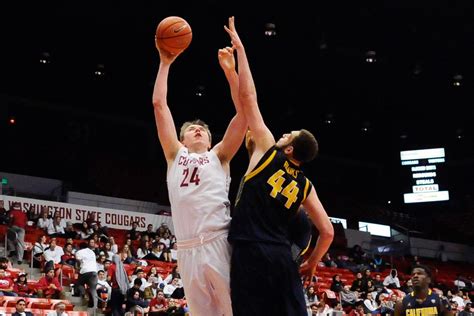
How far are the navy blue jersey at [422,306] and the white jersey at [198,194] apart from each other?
12.8 ft

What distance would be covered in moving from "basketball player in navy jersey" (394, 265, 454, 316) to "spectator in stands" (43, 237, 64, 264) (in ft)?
33.2

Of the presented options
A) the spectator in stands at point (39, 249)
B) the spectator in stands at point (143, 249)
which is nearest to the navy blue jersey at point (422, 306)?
the spectator in stands at point (39, 249)

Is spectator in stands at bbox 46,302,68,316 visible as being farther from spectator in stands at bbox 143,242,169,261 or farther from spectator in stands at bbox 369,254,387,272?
spectator in stands at bbox 369,254,387,272

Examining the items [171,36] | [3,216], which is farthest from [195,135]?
[3,216]

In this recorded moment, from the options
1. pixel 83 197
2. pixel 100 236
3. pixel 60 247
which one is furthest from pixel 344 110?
pixel 60 247

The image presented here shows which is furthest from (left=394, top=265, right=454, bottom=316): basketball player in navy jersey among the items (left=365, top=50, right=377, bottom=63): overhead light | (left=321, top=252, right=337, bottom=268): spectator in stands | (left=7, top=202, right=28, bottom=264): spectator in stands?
(left=321, top=252, right=337, bottom=268): spectator in stands

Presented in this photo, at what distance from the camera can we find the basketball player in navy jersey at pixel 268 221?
4363 mm

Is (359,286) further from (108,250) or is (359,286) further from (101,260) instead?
(101,260)

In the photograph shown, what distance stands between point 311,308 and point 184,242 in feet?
39.5

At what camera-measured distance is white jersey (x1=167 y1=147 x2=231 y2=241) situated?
15.3 ft

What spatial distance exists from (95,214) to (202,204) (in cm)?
1778

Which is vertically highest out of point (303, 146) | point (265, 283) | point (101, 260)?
point (101, 260)

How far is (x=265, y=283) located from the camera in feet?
14.3

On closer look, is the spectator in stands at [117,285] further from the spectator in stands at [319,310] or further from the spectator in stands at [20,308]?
the spectator in stands at [319,310]
